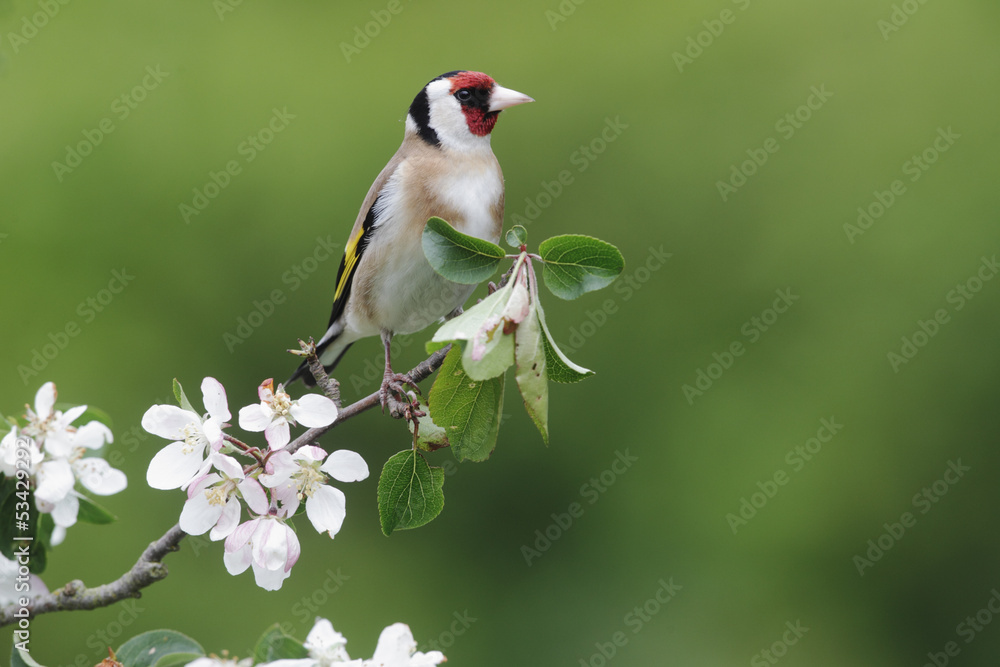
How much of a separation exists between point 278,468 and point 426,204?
113 cm

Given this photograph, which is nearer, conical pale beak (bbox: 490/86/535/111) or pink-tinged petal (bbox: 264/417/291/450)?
pink-tinged petal (bbox: 264/417/291/450)

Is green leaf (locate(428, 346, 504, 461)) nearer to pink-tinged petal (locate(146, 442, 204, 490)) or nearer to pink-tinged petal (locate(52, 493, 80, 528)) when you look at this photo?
pink-tinged petal (locate(146, 442, 204, 490))

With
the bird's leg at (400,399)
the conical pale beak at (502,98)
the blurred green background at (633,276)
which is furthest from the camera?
the blurred green background at (633,276)

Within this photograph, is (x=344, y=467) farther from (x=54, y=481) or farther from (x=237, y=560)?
(x=54, y=481)

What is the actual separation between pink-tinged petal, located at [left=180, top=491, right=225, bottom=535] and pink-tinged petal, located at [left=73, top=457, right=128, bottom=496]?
0.30ft

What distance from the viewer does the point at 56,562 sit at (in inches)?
170

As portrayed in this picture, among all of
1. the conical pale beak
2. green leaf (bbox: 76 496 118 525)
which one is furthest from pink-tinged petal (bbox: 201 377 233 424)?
the conical pale beak

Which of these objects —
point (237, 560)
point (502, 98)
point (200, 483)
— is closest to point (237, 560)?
point (237, 560)

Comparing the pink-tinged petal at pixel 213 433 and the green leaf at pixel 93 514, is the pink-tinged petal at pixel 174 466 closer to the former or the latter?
the pink-tinged petal at pixel 213 433

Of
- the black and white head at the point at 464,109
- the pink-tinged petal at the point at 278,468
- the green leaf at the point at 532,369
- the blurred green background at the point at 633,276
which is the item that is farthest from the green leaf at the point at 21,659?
the blurred green background at the point at 633,276

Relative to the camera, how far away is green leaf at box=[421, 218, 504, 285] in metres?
1.35

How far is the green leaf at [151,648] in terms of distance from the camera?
50.6 inches

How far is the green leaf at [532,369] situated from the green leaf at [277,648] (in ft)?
1.30

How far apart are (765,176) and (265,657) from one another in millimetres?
4491
